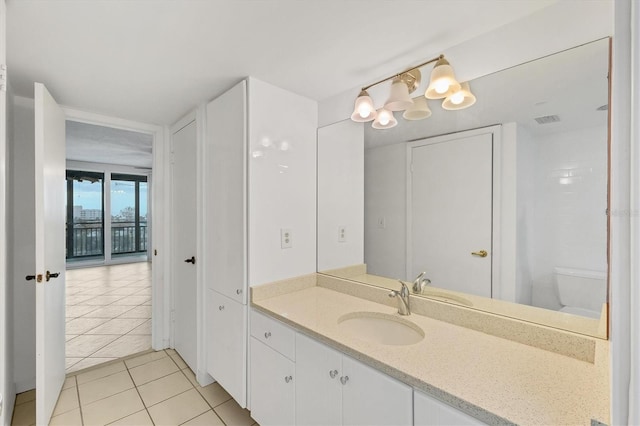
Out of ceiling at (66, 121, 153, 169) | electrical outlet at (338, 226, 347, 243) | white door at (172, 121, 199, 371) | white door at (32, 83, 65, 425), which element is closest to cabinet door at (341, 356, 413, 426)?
electrical outlet at (338, 226, 347, 243)

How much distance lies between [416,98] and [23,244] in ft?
9.46

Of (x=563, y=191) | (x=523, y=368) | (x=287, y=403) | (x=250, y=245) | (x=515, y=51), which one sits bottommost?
(x=287, y=403)

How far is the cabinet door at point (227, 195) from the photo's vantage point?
5.86 feet

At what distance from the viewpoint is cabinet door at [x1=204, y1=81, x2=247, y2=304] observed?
5.86ft

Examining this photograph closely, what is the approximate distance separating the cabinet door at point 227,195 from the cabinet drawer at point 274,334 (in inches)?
6.4

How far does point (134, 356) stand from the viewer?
2650 mm

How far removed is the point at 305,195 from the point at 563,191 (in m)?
1.40

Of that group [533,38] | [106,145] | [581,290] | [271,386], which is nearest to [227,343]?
[271,386]

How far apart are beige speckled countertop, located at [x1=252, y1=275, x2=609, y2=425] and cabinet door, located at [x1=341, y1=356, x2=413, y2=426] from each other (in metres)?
0.04

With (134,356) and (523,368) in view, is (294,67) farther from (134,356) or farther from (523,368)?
(134,356)

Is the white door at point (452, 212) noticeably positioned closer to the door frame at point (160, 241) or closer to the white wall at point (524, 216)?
the white wall at point (524, 216)

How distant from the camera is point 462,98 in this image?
4.72 feet

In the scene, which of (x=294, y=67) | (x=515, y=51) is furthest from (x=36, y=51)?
(x=515, y=51)

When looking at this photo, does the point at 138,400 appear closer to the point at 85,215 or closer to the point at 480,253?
the point at 480,253
